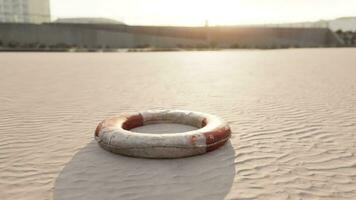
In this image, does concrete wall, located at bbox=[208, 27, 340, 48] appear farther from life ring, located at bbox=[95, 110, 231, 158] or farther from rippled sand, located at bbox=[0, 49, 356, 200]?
life ring, located at bbox=[95, 110, 231, 158]

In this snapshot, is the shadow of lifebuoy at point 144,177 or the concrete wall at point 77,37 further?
the concrete wall at point 77,37

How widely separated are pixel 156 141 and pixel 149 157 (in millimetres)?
227

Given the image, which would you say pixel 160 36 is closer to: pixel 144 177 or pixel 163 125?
pixel 163 125

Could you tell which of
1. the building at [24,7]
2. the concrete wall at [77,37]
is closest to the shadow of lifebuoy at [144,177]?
the concrete wall at [77,37]

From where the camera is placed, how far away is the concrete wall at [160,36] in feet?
106

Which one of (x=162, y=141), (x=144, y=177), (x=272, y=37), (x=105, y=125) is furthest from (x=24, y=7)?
(x=144, y=177)

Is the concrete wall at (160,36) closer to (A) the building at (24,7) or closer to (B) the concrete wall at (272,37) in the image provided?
(B) the concrete wall at (272,37)

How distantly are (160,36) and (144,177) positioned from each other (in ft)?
115

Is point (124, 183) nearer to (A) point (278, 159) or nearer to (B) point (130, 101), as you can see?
(A) point (278, 159)

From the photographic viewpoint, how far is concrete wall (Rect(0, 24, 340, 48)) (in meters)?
32.3

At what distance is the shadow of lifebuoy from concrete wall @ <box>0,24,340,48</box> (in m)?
31.2

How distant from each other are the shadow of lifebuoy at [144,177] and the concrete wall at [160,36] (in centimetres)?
3122

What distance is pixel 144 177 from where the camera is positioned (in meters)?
3.46

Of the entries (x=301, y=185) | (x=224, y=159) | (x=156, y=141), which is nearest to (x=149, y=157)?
(x=156, y=141)
